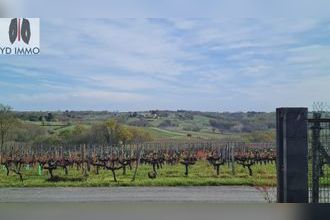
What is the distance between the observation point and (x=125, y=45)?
7.33m

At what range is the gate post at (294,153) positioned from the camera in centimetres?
734

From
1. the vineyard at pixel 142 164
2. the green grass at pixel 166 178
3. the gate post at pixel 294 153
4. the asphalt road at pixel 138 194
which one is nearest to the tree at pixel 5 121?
the vineyard at pixel 142 164

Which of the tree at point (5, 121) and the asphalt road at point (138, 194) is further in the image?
the tree at point (5, 121)

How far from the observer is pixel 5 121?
25.5ft

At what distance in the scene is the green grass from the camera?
7.65 metres

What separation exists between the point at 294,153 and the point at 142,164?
83.0 inches

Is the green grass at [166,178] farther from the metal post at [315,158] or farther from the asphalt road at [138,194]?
the metal post at [315,158]

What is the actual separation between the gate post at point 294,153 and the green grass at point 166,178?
24 cm

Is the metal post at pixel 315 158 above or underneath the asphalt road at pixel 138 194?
above

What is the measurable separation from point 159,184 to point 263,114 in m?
1.70

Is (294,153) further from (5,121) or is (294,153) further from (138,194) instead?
(5,121)

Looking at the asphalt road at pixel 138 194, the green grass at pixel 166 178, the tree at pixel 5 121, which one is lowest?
the asphalt road at pixel 138 194

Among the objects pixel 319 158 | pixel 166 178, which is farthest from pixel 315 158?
pixel 166 178

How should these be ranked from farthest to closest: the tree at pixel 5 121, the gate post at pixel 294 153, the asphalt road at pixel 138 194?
the tree at pixel 5 121 → the asphalt road at pixel 138 194 → the gate post at pixel 294 153
